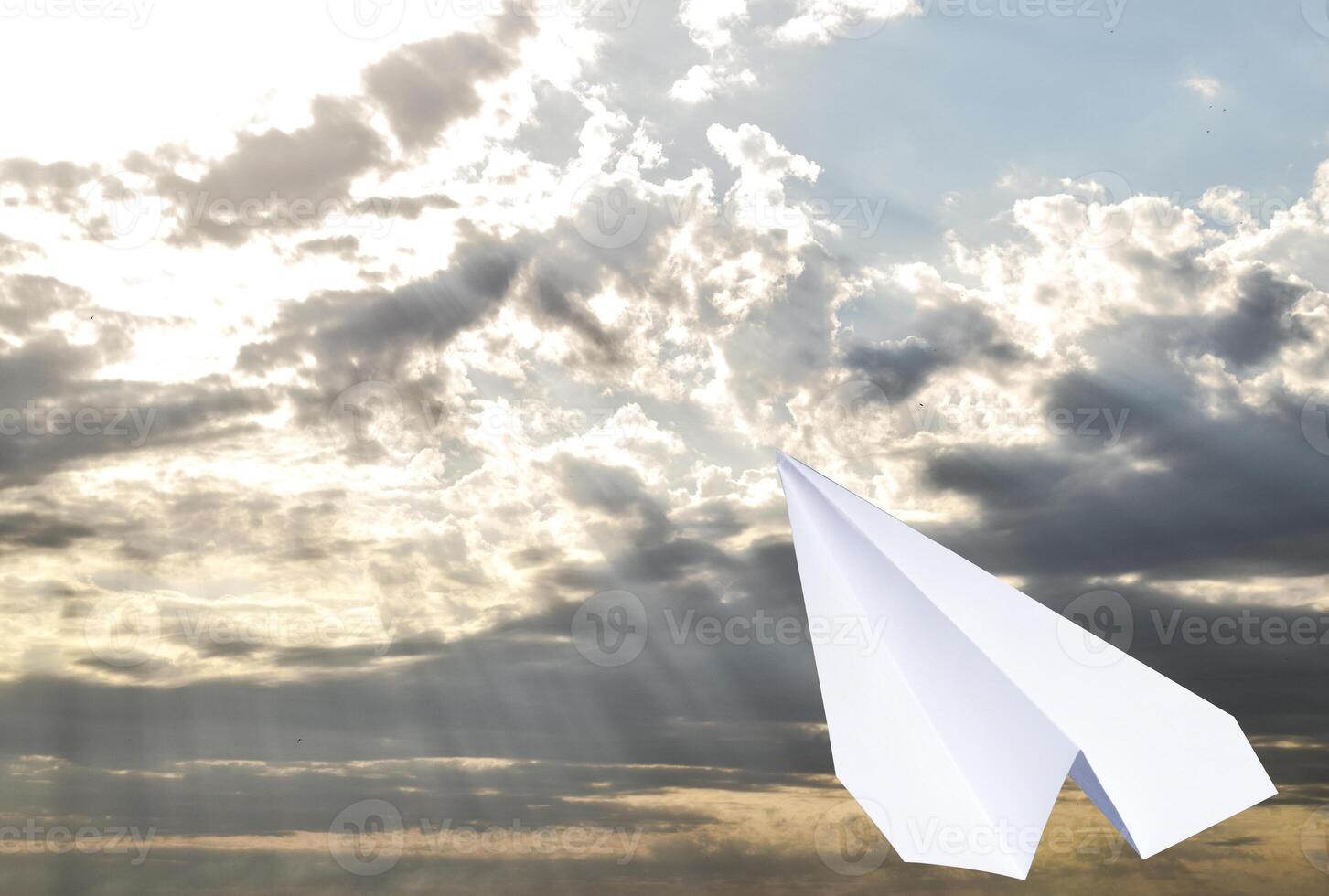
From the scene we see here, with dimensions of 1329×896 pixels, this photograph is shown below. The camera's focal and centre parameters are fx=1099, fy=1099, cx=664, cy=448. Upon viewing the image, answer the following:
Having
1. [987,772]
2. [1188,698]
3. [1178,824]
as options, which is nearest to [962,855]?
[987,772]

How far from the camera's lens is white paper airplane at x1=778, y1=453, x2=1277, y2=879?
1003 inches

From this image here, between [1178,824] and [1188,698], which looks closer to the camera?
[1178,824]

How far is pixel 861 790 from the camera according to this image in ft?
82.1

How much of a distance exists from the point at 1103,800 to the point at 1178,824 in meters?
1.66

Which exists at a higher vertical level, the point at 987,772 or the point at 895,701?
the point at 895,701

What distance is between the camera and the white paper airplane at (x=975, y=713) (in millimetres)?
25469

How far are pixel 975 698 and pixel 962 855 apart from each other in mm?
3792

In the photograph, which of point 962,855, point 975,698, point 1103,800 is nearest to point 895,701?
point 975,698

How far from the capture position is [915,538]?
28.2 meters

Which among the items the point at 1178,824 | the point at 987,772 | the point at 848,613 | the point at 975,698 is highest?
the point at 848,613

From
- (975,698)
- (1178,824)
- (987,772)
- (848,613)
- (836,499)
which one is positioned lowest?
(1178,824)

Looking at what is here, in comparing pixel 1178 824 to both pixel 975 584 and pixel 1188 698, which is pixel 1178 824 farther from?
pixel 975 584

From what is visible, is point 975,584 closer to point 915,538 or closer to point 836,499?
point 915,538

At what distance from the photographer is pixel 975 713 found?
2688 cm
